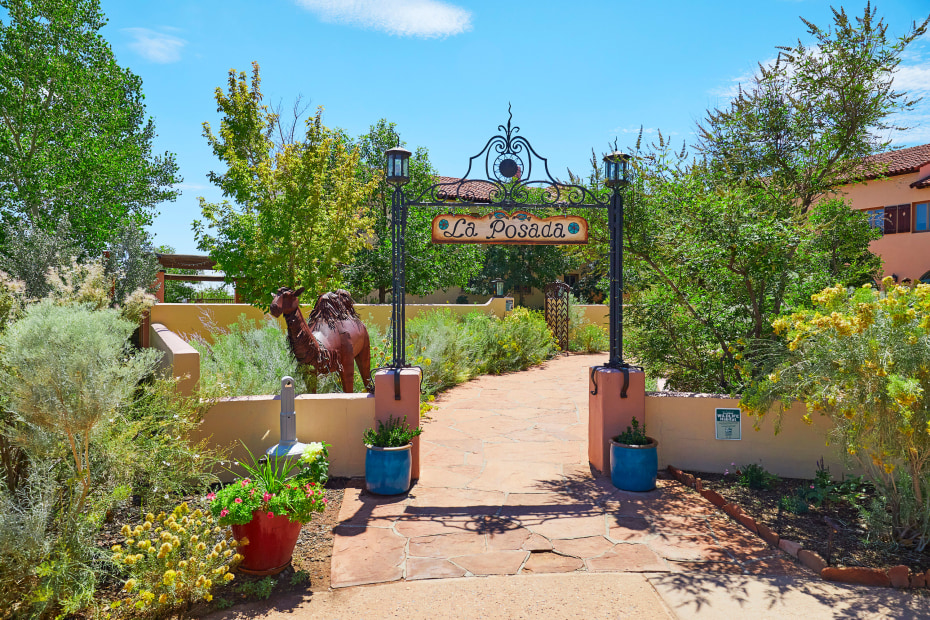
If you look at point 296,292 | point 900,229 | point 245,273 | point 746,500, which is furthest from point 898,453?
point 900,229

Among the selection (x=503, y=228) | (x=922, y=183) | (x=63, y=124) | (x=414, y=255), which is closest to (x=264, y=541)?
(x=503, y=228)

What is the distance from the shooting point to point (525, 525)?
5.07 metres

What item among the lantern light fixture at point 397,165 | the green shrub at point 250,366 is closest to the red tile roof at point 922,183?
the lantern light fixture at point 397,165

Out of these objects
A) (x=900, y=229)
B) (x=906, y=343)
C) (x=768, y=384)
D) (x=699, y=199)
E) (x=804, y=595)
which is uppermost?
(x=900, y=229)

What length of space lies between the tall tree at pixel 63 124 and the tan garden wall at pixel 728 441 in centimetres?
1532

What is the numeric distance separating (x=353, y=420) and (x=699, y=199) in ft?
15.1

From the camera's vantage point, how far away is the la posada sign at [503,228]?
20.5 ft

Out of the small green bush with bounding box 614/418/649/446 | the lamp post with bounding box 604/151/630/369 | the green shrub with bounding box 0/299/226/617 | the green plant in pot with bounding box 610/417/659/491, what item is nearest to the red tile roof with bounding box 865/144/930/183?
the lamp post with bounding box 604/151/630/369

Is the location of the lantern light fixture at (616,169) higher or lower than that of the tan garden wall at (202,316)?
higher

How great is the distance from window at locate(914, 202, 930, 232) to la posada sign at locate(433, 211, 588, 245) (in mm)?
19355

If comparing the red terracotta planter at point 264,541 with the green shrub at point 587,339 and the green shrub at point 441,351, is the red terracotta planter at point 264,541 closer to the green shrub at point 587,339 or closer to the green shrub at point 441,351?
the green shrub at point 441,351

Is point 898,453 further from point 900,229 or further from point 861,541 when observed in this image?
point 900,229

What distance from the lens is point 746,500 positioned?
5523 mm

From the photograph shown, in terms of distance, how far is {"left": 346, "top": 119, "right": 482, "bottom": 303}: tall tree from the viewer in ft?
59.4
